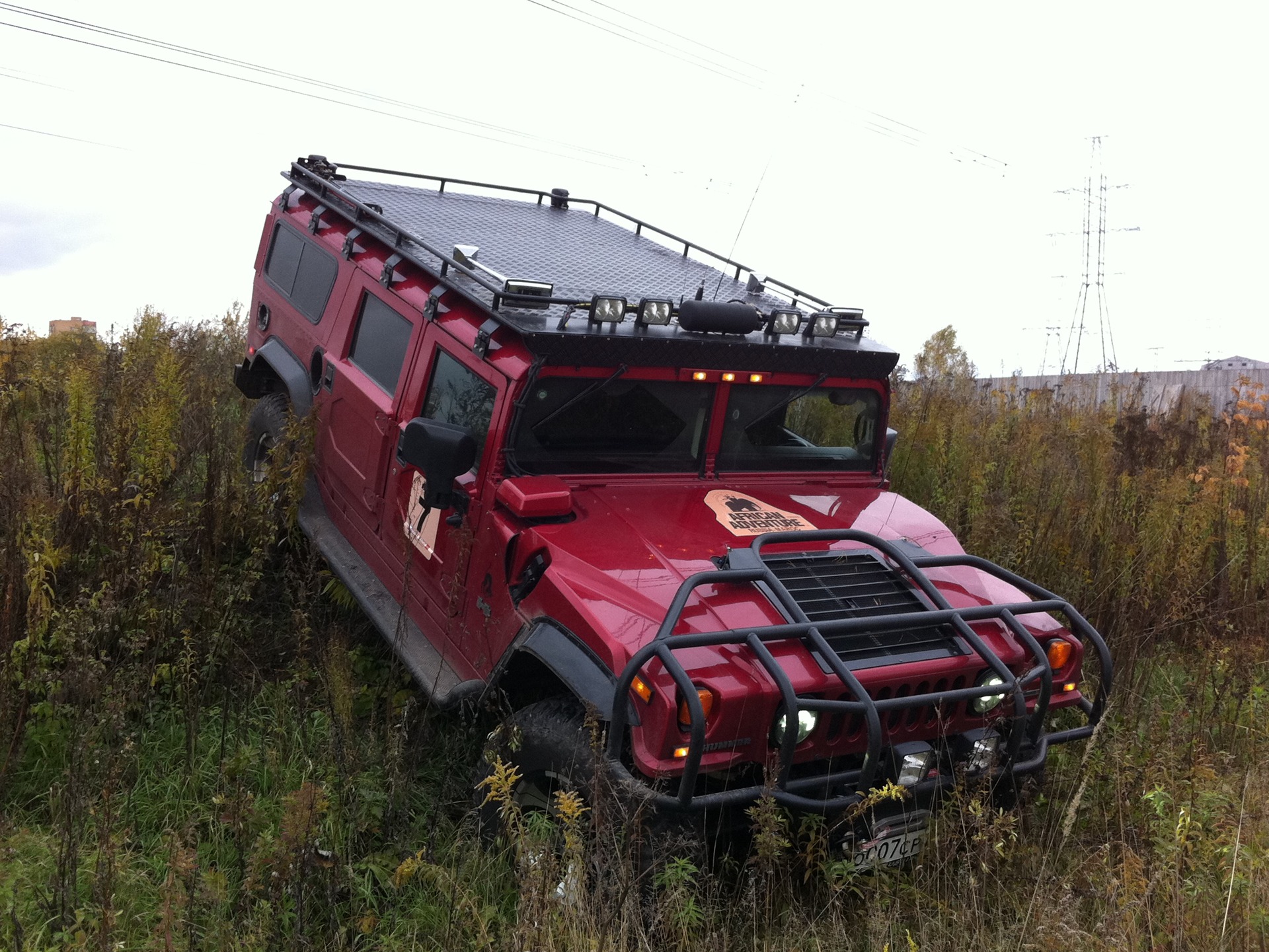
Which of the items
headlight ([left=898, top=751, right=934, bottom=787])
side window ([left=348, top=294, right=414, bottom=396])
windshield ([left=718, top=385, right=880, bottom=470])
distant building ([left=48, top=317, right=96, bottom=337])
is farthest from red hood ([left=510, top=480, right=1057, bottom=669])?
distant building ([left=48, top=317, right=96, bottom=337])

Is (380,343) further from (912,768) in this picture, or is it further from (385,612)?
(912,768)

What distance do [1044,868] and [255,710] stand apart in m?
A: 3.64

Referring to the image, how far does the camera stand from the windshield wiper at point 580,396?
480 cm

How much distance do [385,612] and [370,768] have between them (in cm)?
97

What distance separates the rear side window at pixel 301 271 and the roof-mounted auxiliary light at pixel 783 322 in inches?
112

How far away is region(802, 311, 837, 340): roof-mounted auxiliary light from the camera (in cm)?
555

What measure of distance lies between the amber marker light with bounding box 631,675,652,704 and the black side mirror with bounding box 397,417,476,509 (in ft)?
4.51

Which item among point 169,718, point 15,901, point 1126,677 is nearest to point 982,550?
point 1126,677

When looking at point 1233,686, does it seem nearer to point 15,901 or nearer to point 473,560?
point 473,560

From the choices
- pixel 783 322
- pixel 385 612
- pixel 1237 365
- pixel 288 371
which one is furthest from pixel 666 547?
pixel 1237 365

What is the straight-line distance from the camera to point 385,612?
5312 millimetres

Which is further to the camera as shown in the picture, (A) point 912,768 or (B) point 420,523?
(B) point 420,523

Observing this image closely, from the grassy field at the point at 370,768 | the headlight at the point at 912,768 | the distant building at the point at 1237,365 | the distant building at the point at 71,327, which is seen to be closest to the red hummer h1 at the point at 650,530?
the headlight at the point at 912,768

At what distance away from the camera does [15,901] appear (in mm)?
3488
